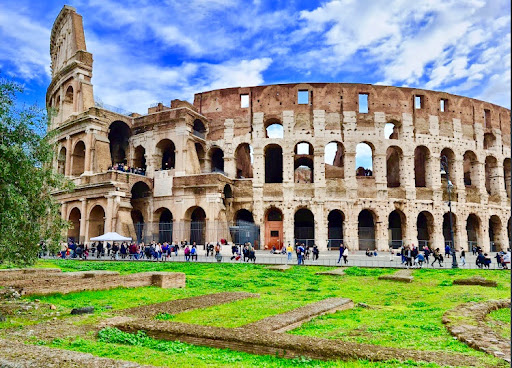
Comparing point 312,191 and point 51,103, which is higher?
point 51,103

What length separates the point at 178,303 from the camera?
8469 mm

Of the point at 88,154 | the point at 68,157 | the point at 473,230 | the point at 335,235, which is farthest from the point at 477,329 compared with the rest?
the point at 68,157

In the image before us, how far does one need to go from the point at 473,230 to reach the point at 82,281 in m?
34.4

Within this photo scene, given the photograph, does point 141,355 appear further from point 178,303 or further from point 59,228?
point 59,228

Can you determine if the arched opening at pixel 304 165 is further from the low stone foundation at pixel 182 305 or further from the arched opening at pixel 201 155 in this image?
the low stone foundation at pixel 182 305

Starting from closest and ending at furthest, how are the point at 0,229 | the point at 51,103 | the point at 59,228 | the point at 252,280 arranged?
the point at 0,229
the point at 59,228
the point at 252,280
the point at 51,103

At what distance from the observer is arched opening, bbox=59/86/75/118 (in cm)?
3738

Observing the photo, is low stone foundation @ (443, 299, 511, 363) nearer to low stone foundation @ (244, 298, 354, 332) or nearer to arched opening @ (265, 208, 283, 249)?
low stone foundation @ (244, 298, 354, 332)

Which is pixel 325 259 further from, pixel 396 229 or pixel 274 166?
pixel 274 166

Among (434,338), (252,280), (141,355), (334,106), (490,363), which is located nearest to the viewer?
(490,363)

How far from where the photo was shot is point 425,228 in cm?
3531

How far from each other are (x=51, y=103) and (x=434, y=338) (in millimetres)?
44977

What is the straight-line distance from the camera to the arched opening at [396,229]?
32.5 m

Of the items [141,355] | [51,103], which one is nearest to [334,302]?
[141,355]
